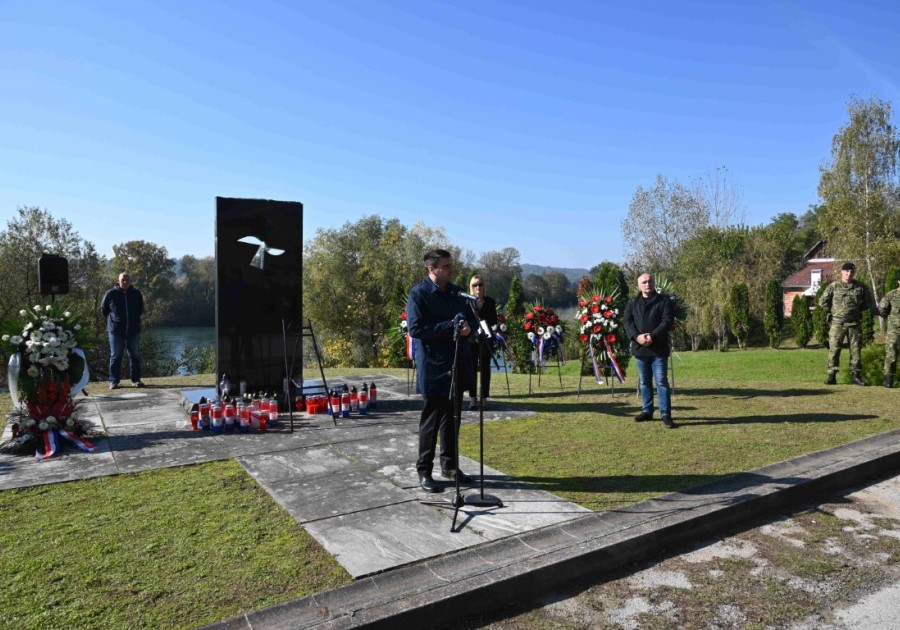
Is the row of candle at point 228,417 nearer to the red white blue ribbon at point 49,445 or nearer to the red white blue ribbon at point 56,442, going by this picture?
the red white blue ribbon at point 56,442

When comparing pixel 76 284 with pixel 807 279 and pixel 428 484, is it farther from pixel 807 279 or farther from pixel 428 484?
pixel 807 279

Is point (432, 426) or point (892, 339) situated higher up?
point (892, 339)

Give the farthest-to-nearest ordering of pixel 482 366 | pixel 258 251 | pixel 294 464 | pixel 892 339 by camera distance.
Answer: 1. pixel 892 339
2. pixel 258 251
3. pixel 294 464
4. pixel 482 366

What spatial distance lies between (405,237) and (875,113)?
30502 mm

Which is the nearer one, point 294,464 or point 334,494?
→ point 334,494

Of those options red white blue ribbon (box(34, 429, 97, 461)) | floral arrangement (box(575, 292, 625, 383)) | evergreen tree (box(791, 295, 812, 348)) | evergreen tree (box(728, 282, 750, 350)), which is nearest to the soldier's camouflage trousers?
floral arrangement (box(575, 292, 625, 383))

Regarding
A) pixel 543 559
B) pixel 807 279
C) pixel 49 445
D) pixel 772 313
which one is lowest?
pixel 543 559

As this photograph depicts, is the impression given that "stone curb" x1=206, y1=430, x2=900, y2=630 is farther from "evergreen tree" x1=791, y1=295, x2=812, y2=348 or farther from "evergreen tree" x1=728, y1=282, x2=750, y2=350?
"evergreen tree" x1=728, y1=282, x2=750, y2=350

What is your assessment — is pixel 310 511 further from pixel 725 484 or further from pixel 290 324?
pixel 290 324

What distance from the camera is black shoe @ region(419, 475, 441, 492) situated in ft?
16.0

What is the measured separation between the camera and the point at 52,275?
32.0ft

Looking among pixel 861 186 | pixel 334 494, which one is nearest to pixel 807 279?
pixel 861 186

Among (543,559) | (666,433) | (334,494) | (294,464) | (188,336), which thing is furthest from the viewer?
(188,336)

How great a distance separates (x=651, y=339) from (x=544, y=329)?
9.91ft
